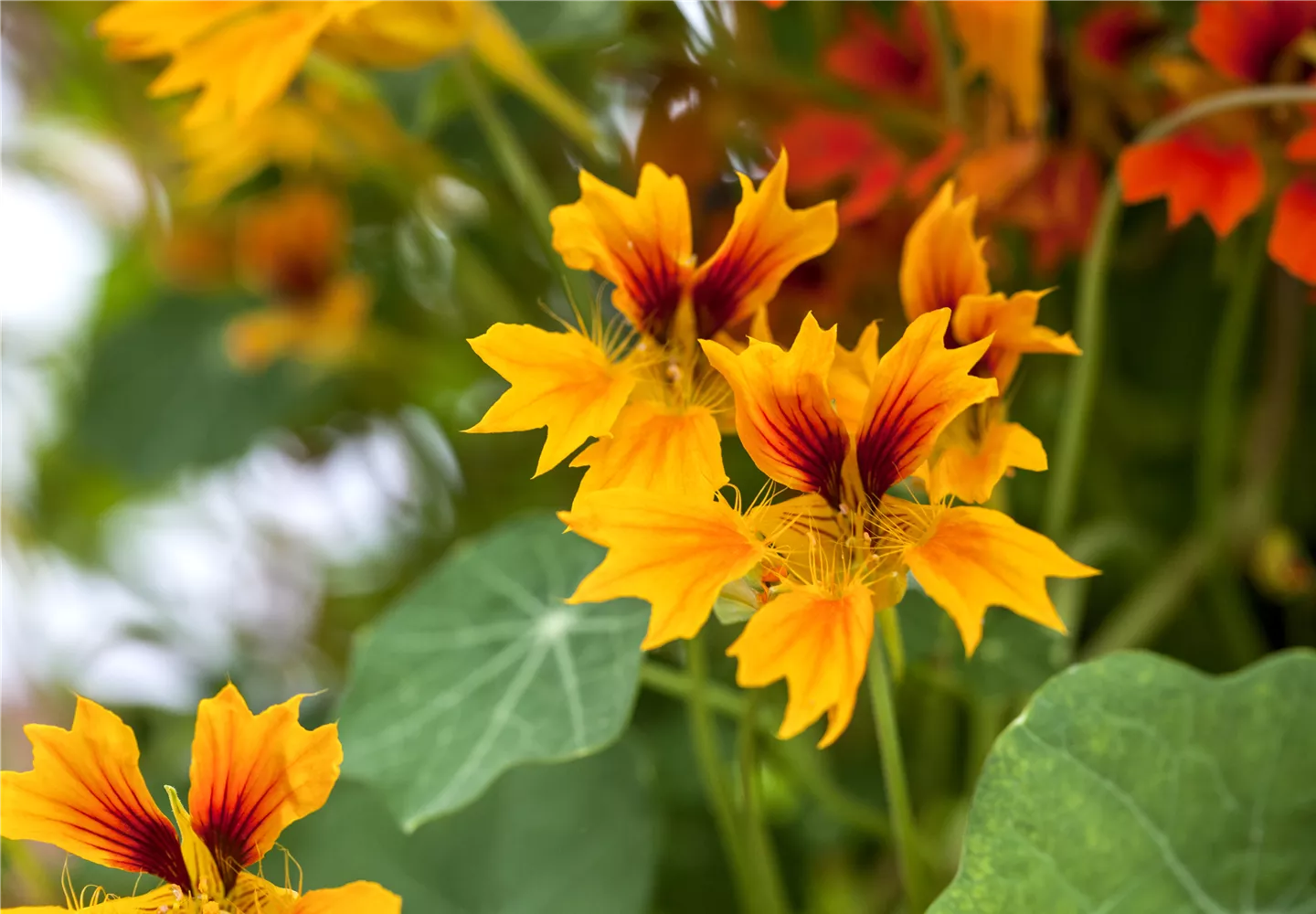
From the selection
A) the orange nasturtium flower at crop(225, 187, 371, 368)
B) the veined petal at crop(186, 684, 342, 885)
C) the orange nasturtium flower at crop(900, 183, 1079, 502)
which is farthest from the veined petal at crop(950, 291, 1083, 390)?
the orange nasturtium flower at crop(225, 187, 371, 368)

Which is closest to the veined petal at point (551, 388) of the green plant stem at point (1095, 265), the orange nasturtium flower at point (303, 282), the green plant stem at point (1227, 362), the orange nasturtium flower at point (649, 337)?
the orange nasturtium flower at point (649, 337)

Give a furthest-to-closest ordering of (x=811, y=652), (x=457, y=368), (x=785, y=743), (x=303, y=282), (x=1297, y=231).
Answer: (x=457, y=368), (x=303, y=282), (x=785, y=743), (x=1297, y=231), (x=811, y=652)

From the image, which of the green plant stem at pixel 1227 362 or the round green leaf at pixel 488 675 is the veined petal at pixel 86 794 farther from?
the green plant stem at pixel 1227 362

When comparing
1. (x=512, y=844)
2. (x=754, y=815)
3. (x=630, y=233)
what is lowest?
(x=512, y=844)

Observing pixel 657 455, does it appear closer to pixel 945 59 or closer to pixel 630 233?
pixel 630 233

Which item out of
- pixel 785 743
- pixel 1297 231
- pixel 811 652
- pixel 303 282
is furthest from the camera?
pixel 303 282

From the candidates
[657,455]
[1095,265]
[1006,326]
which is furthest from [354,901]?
[1095,265]

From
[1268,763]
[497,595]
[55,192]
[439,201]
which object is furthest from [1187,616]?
[55,192]
